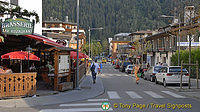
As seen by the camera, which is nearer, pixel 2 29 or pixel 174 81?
pixel 2 29

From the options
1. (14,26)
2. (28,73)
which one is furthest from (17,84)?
(14,26)

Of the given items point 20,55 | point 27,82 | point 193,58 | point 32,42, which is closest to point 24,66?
point 32,42

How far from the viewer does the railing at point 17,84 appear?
12.6 m

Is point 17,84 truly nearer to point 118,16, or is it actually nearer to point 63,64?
point 63,64

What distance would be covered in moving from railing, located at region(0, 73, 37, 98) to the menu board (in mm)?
2487

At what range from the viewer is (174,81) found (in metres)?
19.5

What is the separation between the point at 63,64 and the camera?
1617 cm

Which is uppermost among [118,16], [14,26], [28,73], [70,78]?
[118,16]

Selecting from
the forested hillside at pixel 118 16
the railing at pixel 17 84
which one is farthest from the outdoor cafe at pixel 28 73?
the forested hillside at pixel 118 16

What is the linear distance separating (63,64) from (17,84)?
384 centimetres

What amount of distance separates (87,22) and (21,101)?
174 metres

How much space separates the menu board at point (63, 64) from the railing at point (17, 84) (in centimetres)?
249

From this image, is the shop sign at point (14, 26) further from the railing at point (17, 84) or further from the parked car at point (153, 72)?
the parked car at point (153, 72)

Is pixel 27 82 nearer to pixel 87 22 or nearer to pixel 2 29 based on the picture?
pixel 2 29
